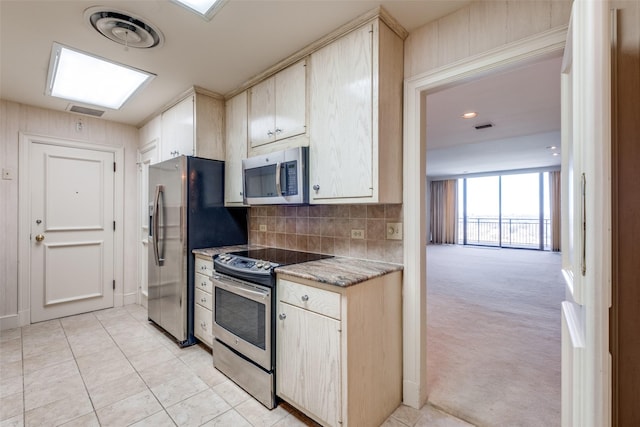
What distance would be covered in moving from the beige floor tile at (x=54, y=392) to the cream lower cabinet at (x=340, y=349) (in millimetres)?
1445

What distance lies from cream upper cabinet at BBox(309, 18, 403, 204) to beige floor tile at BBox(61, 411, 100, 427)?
6.18 ft

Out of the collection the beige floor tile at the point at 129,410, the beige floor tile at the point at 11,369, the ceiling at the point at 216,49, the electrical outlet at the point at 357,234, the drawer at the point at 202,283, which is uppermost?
the ceiling at the point at 216,49

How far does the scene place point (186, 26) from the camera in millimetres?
1842

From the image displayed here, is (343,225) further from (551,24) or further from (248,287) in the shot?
(551,24)

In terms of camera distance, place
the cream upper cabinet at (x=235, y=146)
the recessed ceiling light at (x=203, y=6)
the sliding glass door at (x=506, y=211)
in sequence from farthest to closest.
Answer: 1. the sliding glass door at (x=506, y=211)
2. the cream upper cabinet at (x=235, y=146)
3. the recessed ceiling light at (x=203, y=6)

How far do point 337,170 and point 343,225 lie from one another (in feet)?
1.84

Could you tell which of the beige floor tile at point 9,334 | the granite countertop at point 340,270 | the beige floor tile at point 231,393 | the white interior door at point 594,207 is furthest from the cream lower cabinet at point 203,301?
the white interior door at point 594,207

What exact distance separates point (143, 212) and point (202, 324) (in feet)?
6.52

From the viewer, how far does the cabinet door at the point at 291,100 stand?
2100 mm

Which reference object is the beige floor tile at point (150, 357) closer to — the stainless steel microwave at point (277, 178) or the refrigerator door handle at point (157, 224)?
the refrigerator door handle at point (157, 224)

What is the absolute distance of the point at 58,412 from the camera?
1810 mm

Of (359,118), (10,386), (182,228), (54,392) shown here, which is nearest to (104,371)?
(54,392)

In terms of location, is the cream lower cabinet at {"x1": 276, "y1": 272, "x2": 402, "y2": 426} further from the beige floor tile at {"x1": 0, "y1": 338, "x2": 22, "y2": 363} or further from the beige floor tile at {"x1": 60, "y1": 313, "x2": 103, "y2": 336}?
the beige floor tile at {"x1": 60, "y1": 313, "x2": 103, "y2": 336}

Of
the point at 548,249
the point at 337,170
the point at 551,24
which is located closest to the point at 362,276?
the point at 337,170
